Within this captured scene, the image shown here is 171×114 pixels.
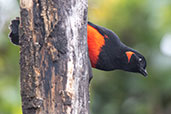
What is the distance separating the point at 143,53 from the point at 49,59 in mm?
4443

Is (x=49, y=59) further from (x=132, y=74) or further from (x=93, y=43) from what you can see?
(x=132, y=74)

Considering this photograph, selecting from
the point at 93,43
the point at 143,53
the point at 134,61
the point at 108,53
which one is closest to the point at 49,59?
the point at 93,43

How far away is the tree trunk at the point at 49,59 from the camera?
276 centimetres

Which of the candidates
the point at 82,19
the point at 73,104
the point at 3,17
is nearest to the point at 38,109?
the point at 73,104

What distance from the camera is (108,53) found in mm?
4340

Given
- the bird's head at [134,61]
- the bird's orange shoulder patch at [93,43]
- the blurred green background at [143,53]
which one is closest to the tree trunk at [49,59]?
the bird's orange shoulder patch at [93,43]

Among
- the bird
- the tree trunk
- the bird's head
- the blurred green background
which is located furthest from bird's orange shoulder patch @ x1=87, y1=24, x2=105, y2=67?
the blurred green background

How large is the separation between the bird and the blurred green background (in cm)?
207

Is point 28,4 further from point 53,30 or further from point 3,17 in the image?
point 3,17

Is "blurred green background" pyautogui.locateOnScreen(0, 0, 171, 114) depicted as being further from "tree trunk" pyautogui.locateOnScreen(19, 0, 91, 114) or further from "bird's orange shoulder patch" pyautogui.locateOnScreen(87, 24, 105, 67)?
"tree trunk" pyautogui.locateOnScreen(19, 0, 91, 114)

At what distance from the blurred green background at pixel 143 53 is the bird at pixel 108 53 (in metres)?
2.07

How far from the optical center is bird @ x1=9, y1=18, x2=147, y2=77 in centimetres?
413

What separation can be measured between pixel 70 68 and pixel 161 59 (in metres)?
4.15

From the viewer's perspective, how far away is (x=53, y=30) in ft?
9.19
